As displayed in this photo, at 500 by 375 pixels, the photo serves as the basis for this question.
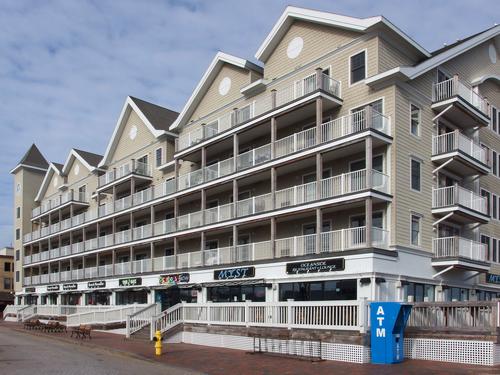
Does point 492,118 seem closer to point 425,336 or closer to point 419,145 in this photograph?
point 419,145

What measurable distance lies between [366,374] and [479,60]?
76.4ft

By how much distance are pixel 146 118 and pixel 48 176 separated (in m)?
24.9

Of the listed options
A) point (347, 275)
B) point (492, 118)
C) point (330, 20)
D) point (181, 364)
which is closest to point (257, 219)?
point (347, 275)

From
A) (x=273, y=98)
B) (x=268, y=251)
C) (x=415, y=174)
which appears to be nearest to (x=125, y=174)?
(x=273, y=98)

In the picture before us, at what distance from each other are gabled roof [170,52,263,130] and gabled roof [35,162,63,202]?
2623 cm

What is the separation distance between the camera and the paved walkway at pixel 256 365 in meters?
16.1

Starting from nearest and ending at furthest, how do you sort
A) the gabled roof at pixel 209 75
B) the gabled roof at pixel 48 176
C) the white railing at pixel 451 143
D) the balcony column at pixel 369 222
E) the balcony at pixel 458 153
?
the balcony column at pixel 369 222 < the balcony at pixel 458 153 < the white railing at pixel 451 143 < the gabled roof at pixel 209 75 < the gabled roof at pixel 48 176

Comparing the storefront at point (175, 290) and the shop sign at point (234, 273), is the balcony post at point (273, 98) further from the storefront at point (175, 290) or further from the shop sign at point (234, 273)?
the storefront at point (175, 290)

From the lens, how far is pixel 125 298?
143 ft

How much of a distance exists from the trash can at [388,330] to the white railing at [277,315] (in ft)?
2.50

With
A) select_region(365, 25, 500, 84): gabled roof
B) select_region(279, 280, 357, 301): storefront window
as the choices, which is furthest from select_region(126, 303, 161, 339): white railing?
select_region(365, 25, 500, 84): gabled roof

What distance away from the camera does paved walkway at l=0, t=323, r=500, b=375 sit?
16094 mm

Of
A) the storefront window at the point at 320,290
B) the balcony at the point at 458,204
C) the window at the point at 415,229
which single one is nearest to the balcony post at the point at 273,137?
the storefront window at the point at 320,290

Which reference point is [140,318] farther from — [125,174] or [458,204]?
[125,174]
